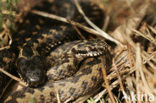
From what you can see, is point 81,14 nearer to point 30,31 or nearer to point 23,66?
point 30,31

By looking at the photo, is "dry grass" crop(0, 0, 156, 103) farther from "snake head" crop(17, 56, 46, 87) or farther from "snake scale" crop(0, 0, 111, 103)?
"snake head" crop(17, 56, 46, 87)

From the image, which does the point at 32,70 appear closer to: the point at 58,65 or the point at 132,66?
the point at 58,65

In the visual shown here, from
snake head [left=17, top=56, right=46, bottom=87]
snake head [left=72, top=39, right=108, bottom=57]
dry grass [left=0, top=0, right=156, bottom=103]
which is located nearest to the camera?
dry grass [left=0, top=0, right=156, bottom=103]

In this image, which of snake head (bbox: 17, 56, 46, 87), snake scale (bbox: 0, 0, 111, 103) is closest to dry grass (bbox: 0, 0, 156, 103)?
snake scale (bbox: 0, 0, 111, 103)

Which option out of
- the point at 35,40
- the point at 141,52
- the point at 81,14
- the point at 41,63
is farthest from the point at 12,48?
the point at 141,52

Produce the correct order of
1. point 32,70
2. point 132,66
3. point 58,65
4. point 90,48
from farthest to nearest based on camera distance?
1. point 90,48
2. point 58,65
3. point 132,66
4. point 32,70

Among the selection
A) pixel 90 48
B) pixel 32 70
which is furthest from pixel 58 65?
→ pixel 90 48
